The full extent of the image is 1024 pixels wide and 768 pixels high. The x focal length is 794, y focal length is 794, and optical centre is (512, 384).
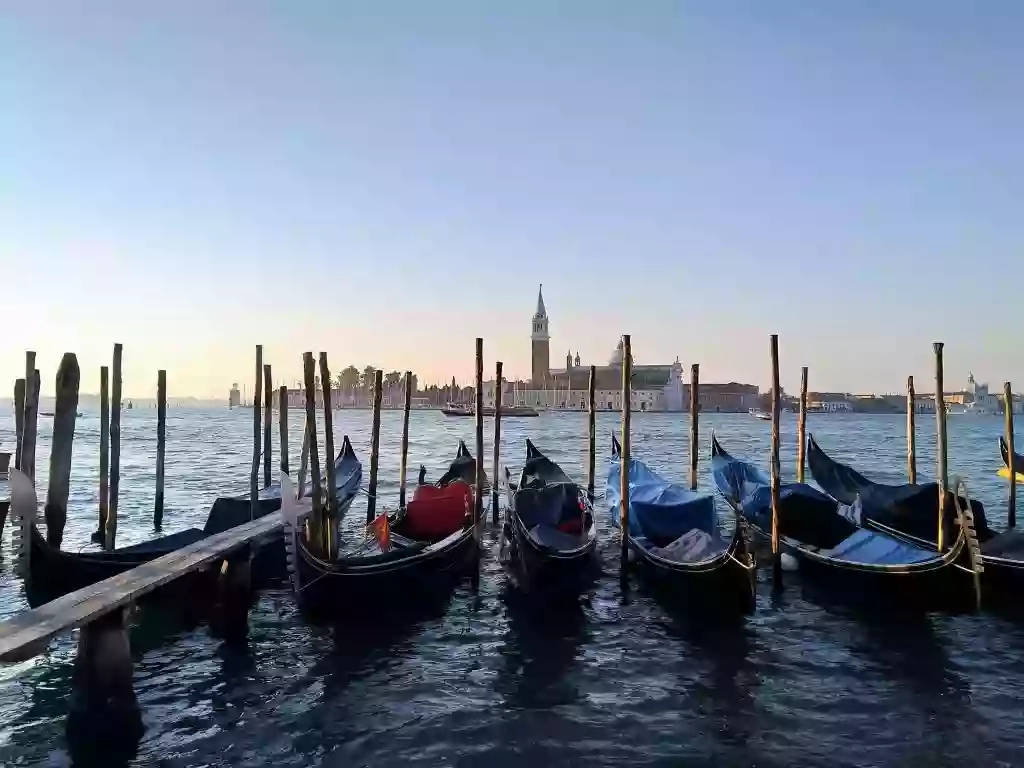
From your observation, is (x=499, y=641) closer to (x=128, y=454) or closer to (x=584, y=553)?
(x=584, y=553)

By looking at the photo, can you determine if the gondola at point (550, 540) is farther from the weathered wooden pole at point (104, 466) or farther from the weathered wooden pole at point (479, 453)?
the weathered wooden pole at point (104, 466)

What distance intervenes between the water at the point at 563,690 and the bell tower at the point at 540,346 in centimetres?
9651

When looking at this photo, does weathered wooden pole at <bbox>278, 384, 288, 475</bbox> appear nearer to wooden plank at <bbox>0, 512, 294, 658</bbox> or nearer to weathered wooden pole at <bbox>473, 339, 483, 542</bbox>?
weathered wooden pole at <bbox>473, 339, 483, 542</bbox>

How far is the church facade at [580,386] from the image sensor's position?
99500 mm

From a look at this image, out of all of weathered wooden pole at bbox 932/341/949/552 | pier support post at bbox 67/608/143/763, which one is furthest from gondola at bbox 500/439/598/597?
pier support post at bbox 67/608/143/763

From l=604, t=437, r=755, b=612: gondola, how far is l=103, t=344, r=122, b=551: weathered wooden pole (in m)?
5.81

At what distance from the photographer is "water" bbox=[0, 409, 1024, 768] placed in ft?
15.6

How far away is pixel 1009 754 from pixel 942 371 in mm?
5148

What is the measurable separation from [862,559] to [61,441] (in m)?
7.87

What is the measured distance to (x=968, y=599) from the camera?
7.22 meters

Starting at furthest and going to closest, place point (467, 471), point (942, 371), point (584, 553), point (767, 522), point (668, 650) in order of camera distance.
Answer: point (467, 471) < point (767, 522) < point (942, 371) < point (584, 553) < point (668, 650)

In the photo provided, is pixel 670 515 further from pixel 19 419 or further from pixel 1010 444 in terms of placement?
pixel 19 419

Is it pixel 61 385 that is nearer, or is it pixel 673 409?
pixel 61 385

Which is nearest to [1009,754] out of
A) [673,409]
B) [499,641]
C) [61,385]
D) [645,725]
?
[645,725]
